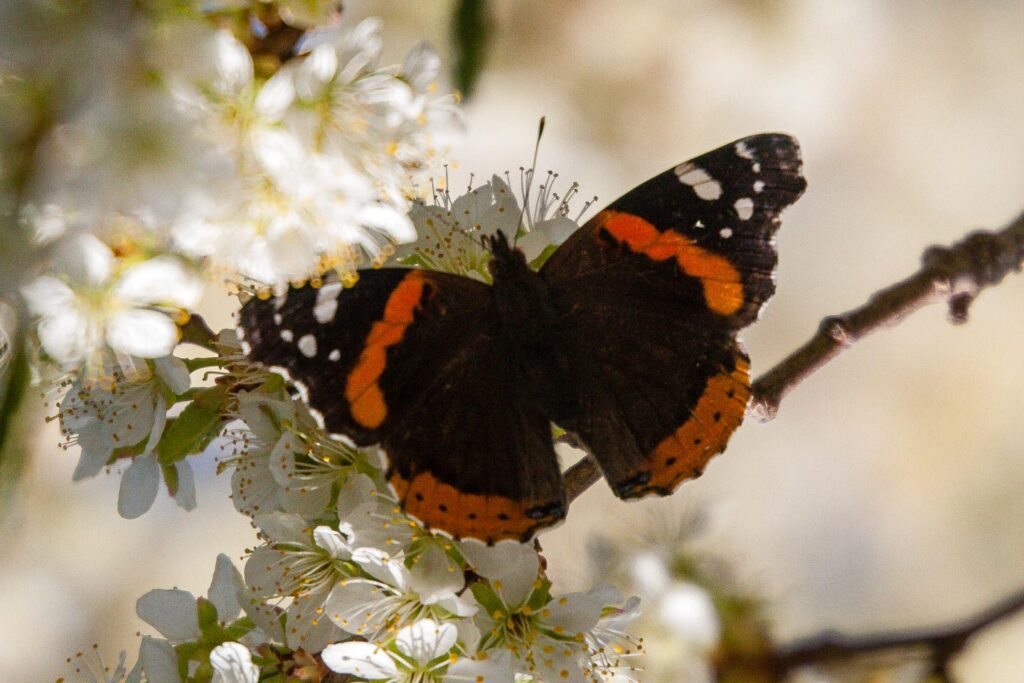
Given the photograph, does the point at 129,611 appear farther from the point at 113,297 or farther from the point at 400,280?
the point at 113,297

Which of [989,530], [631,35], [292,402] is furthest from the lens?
[631,35]

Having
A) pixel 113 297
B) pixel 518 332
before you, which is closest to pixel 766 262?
pixel 518 332

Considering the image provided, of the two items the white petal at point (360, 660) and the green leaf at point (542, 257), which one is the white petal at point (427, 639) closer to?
the white petal at point (360, 660)

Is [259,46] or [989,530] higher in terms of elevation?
[989,530]

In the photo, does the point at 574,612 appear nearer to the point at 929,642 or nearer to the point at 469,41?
the point at 929,642

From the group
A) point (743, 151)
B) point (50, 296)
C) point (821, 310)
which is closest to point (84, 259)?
point (50, 296)

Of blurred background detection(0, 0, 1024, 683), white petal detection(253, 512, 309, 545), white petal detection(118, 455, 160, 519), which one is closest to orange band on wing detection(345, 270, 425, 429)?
white petal detection(253, 512, 309, 545)
